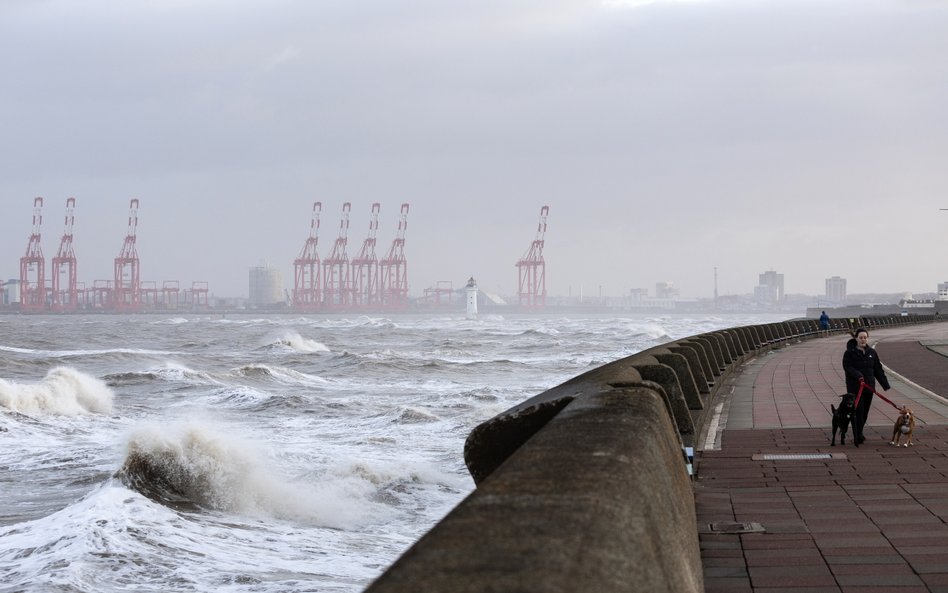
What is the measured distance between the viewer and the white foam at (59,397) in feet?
70.6

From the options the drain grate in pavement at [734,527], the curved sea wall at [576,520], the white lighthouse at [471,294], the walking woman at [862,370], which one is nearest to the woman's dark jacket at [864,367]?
the walking woman at [862,370]

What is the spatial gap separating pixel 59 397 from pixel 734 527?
2025 centimetres

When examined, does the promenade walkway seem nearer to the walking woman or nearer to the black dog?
the black dog

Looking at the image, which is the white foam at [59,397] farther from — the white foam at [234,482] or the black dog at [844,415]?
the black dog at [844,415]

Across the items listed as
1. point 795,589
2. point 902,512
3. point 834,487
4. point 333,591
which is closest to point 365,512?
point 333,591

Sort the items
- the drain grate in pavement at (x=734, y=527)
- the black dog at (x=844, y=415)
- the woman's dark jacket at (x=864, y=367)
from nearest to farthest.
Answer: the drain grate in pavement at (x=734, y=527) < the black dog at (x=844, y=415) < the woman's dark jacket at (x=864, y=367)

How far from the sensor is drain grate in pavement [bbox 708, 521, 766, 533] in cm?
548

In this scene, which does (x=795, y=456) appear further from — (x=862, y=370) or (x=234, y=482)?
(x=234, y=482)

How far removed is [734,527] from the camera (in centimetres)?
558

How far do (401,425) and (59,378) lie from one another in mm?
10304

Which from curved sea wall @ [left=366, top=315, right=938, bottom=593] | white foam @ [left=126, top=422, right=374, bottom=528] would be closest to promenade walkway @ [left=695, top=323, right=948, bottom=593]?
curved sea wall @ [left=366, top=315, right=938, bottom=593]

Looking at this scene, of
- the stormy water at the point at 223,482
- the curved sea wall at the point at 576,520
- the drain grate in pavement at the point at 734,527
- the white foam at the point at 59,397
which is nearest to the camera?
the curved sea wall at the point at 576,520

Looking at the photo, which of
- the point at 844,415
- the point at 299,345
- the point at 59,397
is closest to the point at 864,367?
the point at 844,415

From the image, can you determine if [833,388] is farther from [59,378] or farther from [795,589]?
[59,378]
